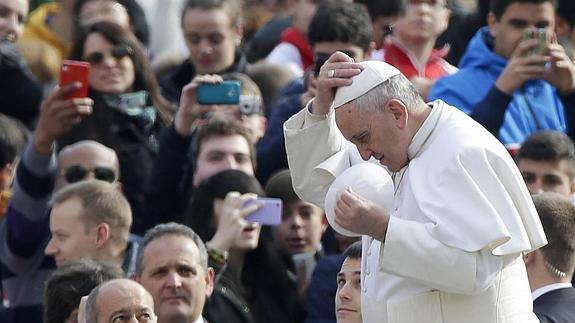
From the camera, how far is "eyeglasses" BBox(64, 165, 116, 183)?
30.8 feet

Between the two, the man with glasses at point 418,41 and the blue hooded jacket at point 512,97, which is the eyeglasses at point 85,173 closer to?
the blue hooded jacket at point 512,97

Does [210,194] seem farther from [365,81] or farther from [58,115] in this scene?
[365,81]

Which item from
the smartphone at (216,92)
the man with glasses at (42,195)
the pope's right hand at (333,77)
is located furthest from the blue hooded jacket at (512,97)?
the pope's right hand at (333,77)

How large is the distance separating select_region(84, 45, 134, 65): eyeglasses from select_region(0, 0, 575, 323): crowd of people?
10mm

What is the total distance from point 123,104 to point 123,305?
10.8 feet

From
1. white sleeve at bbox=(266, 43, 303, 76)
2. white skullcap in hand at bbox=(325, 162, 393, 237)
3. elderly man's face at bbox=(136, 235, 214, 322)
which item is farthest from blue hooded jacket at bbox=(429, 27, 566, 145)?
white skullcap in hand at bbox=(325, 162, 393, 237)

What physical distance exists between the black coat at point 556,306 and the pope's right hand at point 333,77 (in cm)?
154

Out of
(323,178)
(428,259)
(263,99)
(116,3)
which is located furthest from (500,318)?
(116,3)

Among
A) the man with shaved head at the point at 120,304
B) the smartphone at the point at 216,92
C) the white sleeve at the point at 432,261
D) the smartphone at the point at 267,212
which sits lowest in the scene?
the smartphone at the point at 267,212

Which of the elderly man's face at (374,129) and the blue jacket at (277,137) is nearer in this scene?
the elderly man's face at (374,129)

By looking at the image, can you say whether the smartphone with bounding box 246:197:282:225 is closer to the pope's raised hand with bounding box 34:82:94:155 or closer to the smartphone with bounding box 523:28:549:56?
the pope's raised hand with bounding box 34:82:94:155

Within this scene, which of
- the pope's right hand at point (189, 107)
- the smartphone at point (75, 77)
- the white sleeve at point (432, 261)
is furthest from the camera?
the pope's right hand at point (189, 107)

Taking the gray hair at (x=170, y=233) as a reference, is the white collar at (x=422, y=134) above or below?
above

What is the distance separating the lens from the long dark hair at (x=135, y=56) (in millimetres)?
10273
